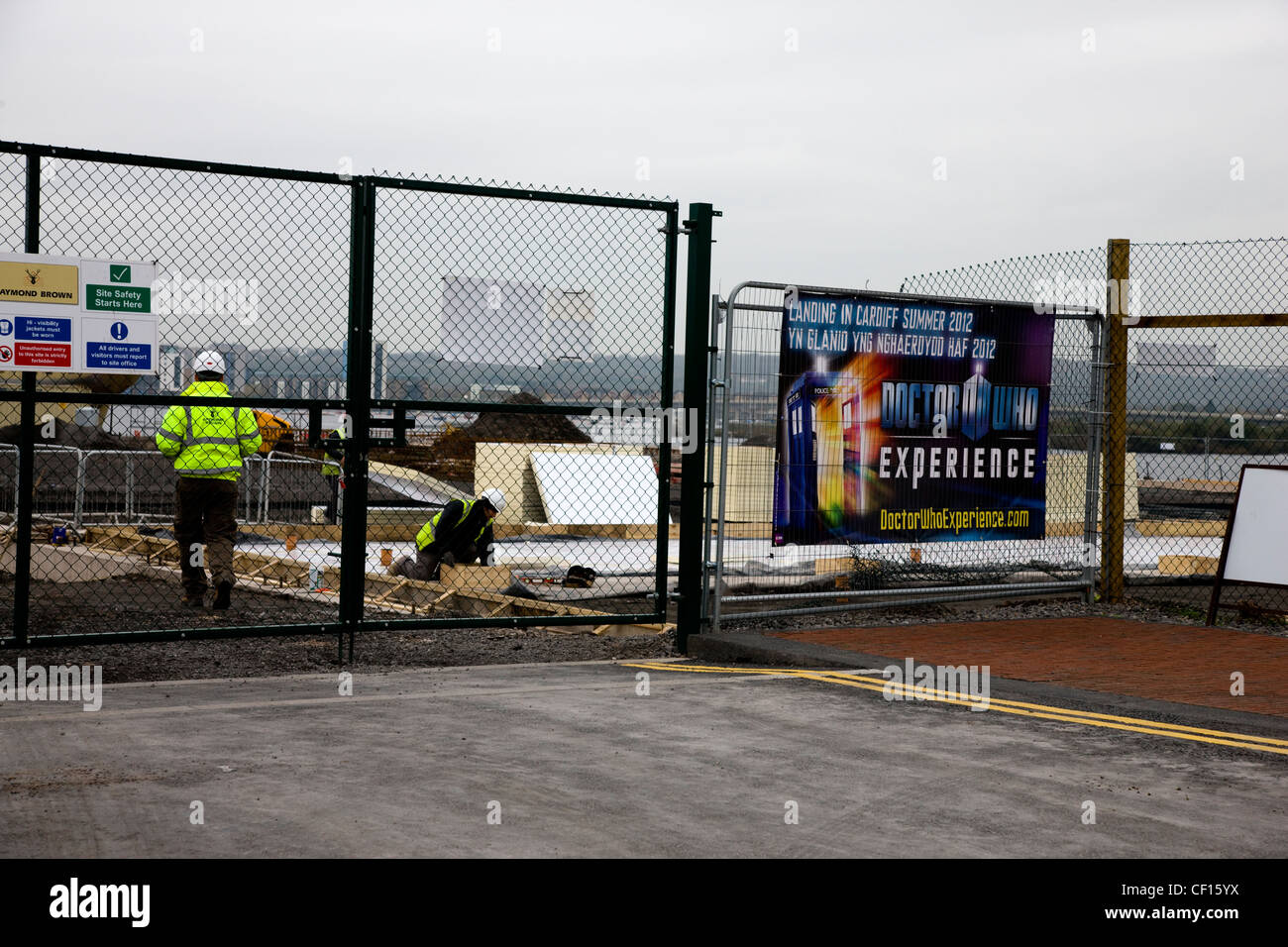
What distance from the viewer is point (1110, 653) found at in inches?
381

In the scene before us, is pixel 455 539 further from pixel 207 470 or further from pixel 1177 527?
pixel 1177 527

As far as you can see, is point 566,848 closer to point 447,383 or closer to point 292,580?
point 447,383

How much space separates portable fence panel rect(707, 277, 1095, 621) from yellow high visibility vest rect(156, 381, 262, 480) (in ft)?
13.3

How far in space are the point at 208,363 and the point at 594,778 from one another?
6.80 meters

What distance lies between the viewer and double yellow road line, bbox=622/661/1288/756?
6.96 m

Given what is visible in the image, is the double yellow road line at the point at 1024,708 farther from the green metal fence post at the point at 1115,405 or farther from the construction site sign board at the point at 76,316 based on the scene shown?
the green metal fence post at the point at 1115,405

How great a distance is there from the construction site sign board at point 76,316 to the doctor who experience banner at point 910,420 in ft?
14.3

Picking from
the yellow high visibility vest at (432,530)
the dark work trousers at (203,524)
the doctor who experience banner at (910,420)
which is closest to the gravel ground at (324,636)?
the dark work trousers at (203,524)

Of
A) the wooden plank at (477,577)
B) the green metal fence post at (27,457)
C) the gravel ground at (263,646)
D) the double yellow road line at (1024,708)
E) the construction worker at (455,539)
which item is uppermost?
the green metal fence post at (27,457)

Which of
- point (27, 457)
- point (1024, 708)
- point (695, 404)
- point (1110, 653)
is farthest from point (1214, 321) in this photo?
point (27, 457)

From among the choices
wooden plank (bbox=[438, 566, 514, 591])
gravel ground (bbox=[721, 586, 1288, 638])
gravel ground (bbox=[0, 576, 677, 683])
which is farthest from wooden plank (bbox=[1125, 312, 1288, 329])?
wooden plank (bbox=[438, 566, 514, 591])

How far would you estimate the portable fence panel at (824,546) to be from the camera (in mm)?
9688

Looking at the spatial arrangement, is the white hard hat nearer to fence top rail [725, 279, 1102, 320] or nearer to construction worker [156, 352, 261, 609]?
construction worker [156, 352, 261, 609]
